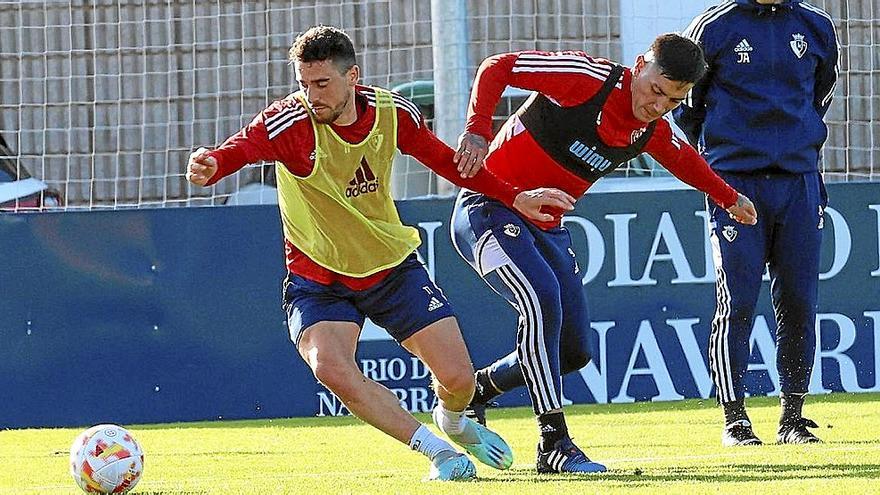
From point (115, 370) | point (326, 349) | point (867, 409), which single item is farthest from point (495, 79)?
point (115, 370)

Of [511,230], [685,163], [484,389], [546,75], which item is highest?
[546,75]

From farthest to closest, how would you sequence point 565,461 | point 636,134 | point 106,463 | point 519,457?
point 519,457 < point 636,134 < point 565,461 < point 106,463

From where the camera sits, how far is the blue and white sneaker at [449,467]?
6129 millimetres

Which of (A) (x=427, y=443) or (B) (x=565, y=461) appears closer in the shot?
(A) (x=427, y=443)

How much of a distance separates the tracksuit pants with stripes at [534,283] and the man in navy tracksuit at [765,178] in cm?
91

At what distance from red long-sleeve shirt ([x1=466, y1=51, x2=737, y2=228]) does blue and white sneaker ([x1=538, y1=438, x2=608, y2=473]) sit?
100cm

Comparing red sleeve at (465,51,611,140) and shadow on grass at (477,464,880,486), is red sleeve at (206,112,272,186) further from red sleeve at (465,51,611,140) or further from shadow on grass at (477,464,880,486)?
shadow on grass at (477,464,880,486)

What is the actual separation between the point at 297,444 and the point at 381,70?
184 inches

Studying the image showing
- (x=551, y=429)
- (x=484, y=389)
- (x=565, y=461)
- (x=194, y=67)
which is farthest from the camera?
(x=194, y=67)

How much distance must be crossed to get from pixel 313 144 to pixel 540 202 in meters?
0.90

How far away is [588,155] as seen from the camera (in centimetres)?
689

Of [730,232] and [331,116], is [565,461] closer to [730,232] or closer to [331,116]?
[331,116]

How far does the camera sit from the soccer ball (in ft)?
19.6

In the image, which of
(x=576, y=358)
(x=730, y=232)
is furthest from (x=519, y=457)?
(x=730, y=232)
